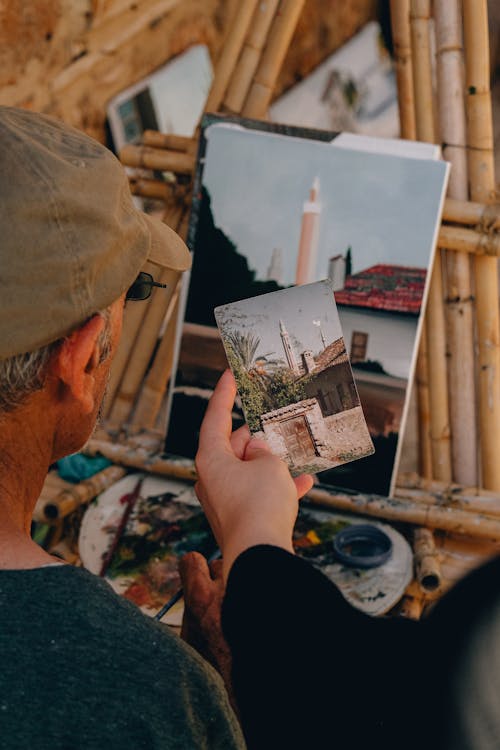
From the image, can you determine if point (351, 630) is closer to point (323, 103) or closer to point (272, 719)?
point (272, 719)

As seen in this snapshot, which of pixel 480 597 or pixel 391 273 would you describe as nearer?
pixel 480 597

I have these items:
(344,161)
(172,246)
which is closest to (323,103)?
(344,161)

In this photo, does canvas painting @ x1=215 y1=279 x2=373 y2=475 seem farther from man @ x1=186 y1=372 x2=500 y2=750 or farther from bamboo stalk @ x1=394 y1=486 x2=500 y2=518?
bamboo stalk @ x1=394 y1=486 x2=500 y2=518

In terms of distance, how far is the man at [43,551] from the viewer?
749mm

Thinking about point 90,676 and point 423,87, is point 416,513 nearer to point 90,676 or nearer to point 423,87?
point 423,87

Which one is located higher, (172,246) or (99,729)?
(172,246)

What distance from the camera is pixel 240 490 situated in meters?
0.98

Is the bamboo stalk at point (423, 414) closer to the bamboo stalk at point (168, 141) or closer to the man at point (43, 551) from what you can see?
the bamboo stalk at point (168, 141)

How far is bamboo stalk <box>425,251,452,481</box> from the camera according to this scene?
7.30ft

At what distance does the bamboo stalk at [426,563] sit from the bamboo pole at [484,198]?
0.33 meters

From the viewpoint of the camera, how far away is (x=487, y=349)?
7.04 ft

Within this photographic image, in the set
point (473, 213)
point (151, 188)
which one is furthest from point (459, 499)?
point (151, 188)

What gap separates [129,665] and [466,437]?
5.35 ft

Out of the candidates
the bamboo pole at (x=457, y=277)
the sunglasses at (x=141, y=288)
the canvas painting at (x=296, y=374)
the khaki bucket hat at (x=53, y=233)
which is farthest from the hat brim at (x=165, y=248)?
the bamboo pole at (x=457, y=277)
